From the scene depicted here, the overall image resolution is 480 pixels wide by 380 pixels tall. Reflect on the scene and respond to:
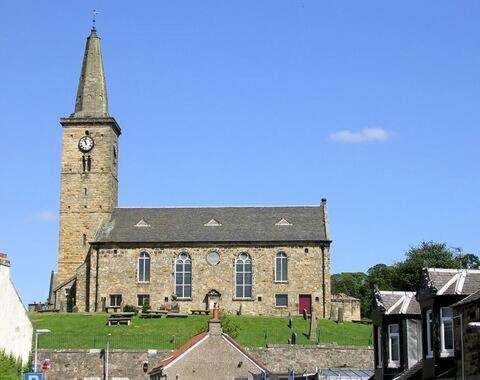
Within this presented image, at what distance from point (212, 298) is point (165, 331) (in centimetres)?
1591

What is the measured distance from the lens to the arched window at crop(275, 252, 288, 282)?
85.4 metres

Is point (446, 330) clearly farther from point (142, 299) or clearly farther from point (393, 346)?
point (142, 299)

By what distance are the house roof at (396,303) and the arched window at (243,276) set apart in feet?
154

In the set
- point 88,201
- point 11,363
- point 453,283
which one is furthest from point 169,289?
point 453,283

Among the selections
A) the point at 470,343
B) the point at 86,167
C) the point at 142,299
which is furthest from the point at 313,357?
the point at 470,343

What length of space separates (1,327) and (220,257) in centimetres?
4820

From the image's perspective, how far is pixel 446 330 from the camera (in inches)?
1224

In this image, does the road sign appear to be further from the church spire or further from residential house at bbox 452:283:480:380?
the church spire

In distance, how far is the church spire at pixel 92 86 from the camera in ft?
311

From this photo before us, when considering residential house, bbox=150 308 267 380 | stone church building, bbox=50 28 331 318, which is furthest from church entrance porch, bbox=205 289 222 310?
residential house, bbox=150 308 267 380

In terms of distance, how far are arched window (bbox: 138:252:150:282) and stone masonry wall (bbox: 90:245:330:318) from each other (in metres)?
0.34

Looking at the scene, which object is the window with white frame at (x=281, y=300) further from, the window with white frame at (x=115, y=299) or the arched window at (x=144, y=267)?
the window with white frame at (x=115, y=299)

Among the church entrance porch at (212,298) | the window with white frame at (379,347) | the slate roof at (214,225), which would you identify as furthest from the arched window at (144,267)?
Answer: the window with white frame at (379,347)

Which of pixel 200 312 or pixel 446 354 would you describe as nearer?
pixel 446 354
